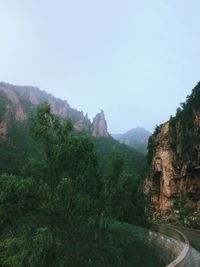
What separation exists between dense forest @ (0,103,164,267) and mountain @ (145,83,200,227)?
94.6 ft

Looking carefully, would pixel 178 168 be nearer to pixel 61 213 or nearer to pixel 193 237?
pixel 193 237

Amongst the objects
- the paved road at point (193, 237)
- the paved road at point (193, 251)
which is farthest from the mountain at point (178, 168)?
the paved road at point (193, 251)

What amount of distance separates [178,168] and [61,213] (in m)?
41.7

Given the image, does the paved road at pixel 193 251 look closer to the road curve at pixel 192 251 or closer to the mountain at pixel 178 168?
the road curve at pixel 192 251

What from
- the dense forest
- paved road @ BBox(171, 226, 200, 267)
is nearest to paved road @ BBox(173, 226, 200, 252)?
paved road @ BBox(171, 226, 200, 267)

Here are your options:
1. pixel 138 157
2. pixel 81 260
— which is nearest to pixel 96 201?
pixel 81 260

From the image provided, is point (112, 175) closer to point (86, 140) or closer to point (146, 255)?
point (86, 140)

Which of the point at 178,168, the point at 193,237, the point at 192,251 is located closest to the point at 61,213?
the point at 192,251

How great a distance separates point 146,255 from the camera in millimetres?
18547

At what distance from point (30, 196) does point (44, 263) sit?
3.84m

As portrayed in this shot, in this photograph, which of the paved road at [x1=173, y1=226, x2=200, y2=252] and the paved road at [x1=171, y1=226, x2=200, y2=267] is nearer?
the paved road at [x1=171, y1=226, x2=200, y2=267]

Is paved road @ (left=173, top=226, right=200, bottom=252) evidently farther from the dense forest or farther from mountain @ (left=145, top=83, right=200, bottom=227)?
the dense forest

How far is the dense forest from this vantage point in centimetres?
1771

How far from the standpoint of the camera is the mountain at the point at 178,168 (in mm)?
52844
